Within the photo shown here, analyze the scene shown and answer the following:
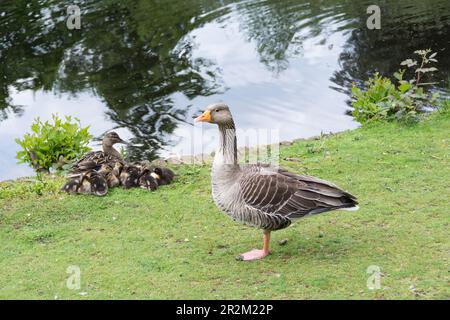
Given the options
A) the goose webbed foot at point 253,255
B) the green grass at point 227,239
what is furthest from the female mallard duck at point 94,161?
the goose webbed foot at point 253,255

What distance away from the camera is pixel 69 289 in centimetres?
693

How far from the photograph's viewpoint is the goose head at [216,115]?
7492mm

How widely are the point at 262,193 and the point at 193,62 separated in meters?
11.5

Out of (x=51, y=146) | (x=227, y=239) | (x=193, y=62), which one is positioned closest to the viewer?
(x=227, y=239)

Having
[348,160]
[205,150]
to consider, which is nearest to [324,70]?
[205,150]

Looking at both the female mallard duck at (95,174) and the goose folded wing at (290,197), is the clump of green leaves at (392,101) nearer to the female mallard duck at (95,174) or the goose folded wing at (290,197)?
the female mallard duck at (95,174)

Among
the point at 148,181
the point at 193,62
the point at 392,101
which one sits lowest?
the point at 148,181

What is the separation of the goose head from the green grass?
1550 millimetres

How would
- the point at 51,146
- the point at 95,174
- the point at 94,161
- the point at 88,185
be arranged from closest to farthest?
the point at 88,185 < the point at 95,174 < the point at 94,161 < the point at 51,146

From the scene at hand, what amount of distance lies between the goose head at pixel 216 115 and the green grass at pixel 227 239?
5.09ft

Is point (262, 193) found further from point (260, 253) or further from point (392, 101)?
point (392, 101)

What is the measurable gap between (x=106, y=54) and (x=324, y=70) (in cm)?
624

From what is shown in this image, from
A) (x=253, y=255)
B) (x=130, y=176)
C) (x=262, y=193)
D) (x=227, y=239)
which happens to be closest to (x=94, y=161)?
(x=130, y=176)

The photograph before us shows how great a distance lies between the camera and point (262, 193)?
23.8ft
